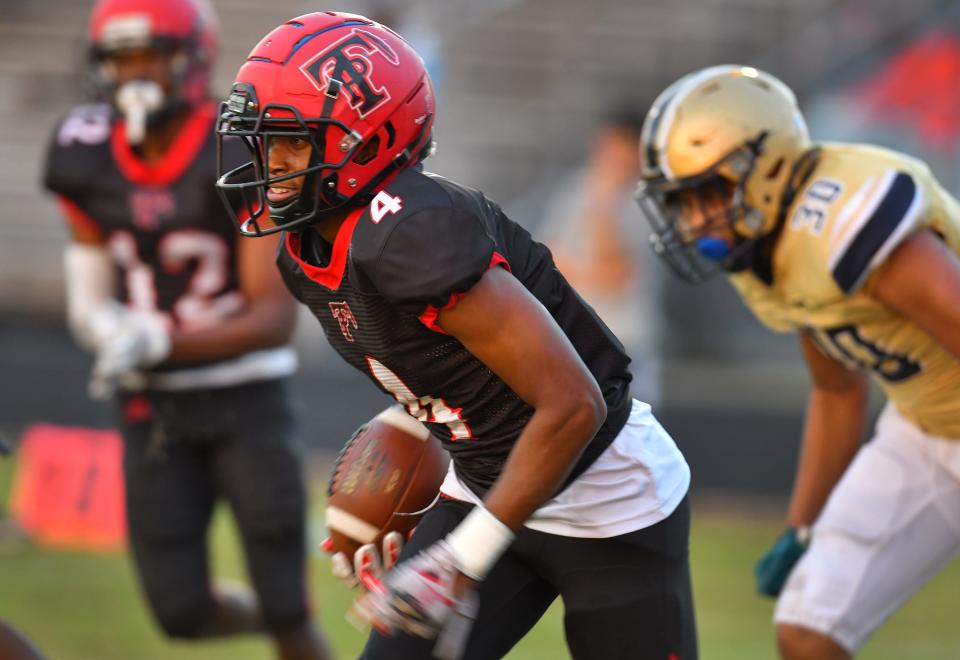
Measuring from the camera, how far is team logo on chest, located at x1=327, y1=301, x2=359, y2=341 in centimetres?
275

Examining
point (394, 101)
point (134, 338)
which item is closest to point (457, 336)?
point (394, 101)

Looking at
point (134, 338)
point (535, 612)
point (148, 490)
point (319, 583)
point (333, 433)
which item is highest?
point (535, 612)

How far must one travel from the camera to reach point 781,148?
11.7 feet

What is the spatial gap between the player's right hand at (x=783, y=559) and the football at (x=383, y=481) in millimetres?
1095

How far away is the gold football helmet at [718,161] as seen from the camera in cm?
356

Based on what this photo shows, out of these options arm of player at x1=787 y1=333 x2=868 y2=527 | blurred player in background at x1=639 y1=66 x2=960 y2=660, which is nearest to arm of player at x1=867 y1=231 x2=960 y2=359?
blurred player in background at x1=639 y1=66 x2=960 y2=660

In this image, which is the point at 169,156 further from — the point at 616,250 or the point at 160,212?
the point at 616,250

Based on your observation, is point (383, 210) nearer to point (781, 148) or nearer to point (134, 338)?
point (781, 148)

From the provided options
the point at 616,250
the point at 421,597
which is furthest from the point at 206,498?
the point at 616,250

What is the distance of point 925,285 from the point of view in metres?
3.24

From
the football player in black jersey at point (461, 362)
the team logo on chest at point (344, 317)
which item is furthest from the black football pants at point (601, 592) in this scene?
the team logo on chest at point (344, 317)

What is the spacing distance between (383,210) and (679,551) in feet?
3.06

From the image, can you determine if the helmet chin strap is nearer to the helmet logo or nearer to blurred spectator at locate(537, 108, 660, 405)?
the helmet logo

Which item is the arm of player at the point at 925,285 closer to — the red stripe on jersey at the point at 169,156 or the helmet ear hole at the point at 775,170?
the helmet ear hole at the point at 775,170
